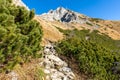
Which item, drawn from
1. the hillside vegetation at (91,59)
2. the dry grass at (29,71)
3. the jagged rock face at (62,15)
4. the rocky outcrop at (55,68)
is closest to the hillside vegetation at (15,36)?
the dry grass at (29,71)

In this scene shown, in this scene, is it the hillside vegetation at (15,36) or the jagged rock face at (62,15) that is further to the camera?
the jagged rock face at (62,15)

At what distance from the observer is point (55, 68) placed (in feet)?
76.2

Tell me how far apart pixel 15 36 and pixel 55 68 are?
8.70 m

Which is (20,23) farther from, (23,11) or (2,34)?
(2,34)

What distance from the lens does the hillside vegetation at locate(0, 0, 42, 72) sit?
15008 mm

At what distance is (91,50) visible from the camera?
28.7 metres

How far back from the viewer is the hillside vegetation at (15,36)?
15.0 metres

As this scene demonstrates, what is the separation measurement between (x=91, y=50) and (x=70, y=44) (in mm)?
2292

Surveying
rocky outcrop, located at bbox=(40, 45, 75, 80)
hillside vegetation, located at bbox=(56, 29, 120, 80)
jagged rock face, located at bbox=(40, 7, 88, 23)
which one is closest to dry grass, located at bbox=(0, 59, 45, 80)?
rocky outcrop, located at bbox=(40, 45, 75, 80)

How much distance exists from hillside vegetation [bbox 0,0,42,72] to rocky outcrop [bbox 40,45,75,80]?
1.40 metres

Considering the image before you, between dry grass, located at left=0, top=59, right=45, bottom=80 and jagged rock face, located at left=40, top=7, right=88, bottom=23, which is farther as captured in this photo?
jagged rock face, located at left=40, top=7, right=88, bottom=23

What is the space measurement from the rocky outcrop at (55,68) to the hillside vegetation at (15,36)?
140cm

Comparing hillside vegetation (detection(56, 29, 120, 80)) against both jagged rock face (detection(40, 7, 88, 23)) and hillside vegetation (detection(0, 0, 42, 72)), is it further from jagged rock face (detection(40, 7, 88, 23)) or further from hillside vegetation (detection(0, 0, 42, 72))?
jagged rock face (detection(40, 7, 88, 23))

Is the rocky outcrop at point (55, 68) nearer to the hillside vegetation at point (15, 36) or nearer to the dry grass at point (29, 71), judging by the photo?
the dry grass at point (29, 71)
